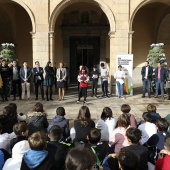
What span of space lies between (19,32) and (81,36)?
3800mm

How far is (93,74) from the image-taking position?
11211 millimetres

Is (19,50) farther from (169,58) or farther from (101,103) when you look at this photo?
(169,58)

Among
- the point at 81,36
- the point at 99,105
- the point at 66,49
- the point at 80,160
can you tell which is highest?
the point at 81,36

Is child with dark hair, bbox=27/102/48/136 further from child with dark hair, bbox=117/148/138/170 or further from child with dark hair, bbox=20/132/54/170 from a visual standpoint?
child with dark hair, bbox=117/148/138/170

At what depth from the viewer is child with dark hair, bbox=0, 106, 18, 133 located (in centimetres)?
438

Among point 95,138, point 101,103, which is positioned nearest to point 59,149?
point 95,138

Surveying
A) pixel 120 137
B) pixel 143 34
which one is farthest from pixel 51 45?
pixel 120 137

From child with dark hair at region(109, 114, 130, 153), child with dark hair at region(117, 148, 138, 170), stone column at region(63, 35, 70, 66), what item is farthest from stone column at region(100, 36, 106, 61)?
child with dark hair at region(117, 148, 138, 170)

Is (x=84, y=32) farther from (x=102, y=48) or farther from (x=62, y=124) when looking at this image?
(x=62, y=124)

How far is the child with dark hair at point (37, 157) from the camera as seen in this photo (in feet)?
8.59

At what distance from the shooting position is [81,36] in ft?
53.2

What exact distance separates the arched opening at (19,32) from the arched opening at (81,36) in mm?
1653

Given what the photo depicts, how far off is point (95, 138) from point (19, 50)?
1361cm

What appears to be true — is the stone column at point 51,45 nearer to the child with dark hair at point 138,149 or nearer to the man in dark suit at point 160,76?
the man in dark suit at point 160,76
